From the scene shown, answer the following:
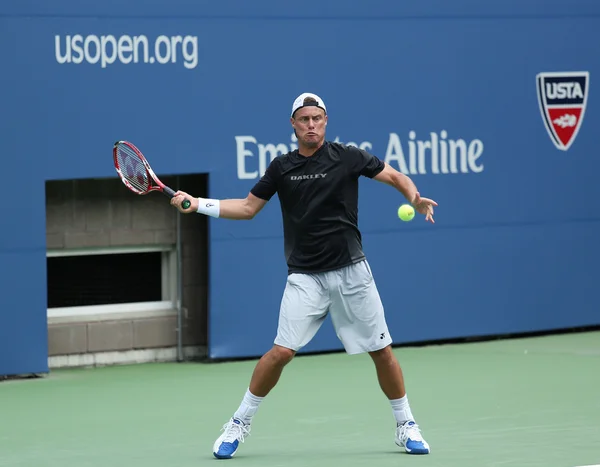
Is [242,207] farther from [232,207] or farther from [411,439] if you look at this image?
[411,439]

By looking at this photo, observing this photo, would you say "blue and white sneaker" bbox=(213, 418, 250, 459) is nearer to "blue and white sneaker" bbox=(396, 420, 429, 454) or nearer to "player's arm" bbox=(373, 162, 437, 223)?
"blue and white sneaker" bbox=(396, 420, 429, 454)

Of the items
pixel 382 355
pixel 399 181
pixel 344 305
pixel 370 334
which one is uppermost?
pixel 399 181

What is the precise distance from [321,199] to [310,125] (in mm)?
395

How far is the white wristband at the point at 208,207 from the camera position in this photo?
285 inches

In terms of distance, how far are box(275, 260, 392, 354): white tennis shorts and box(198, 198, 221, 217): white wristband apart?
0.53 m

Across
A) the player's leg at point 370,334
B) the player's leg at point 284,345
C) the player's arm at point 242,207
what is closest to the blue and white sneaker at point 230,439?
the player's leg at point 284,345

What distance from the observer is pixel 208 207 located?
7.27m

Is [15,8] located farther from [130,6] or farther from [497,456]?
[497,456]

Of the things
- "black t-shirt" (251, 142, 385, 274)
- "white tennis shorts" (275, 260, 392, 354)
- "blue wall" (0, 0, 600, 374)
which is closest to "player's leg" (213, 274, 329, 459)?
"white tennis shorts" (275, 260, 392, 354)

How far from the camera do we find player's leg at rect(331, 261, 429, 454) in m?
7.23

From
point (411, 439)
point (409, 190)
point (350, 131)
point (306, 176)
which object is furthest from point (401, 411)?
point (350, 131)

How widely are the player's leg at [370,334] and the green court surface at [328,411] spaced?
0.20 metres

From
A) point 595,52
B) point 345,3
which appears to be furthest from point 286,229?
point 595,52

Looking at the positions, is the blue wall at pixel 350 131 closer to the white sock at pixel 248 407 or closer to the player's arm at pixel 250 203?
the player's arm at pixel 250 203
